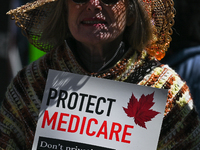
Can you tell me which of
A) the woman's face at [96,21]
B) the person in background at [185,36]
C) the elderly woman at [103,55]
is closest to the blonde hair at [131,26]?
the elderly woman at [103,55]

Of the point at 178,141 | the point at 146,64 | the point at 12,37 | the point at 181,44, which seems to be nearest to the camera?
the point at 178,141

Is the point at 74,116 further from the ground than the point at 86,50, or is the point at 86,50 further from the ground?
the point at 86,50

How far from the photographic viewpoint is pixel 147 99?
192 cm

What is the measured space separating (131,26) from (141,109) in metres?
0.60

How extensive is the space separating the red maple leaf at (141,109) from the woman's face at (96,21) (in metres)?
0.39

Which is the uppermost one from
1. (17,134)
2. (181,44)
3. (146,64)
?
(181,44)

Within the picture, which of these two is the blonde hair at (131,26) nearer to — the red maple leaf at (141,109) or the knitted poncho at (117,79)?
the knitted poncho at (117,79)

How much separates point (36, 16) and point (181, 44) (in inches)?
65.3

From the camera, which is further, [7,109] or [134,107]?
[7,109]

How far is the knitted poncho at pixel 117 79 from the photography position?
2076 millimetres

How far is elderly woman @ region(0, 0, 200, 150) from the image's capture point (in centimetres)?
207

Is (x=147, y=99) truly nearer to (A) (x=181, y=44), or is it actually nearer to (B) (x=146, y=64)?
(B) (x=146, y=64)

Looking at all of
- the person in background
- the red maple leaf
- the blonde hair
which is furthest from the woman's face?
the person in background

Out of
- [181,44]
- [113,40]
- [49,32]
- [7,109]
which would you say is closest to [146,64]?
[113,40]
